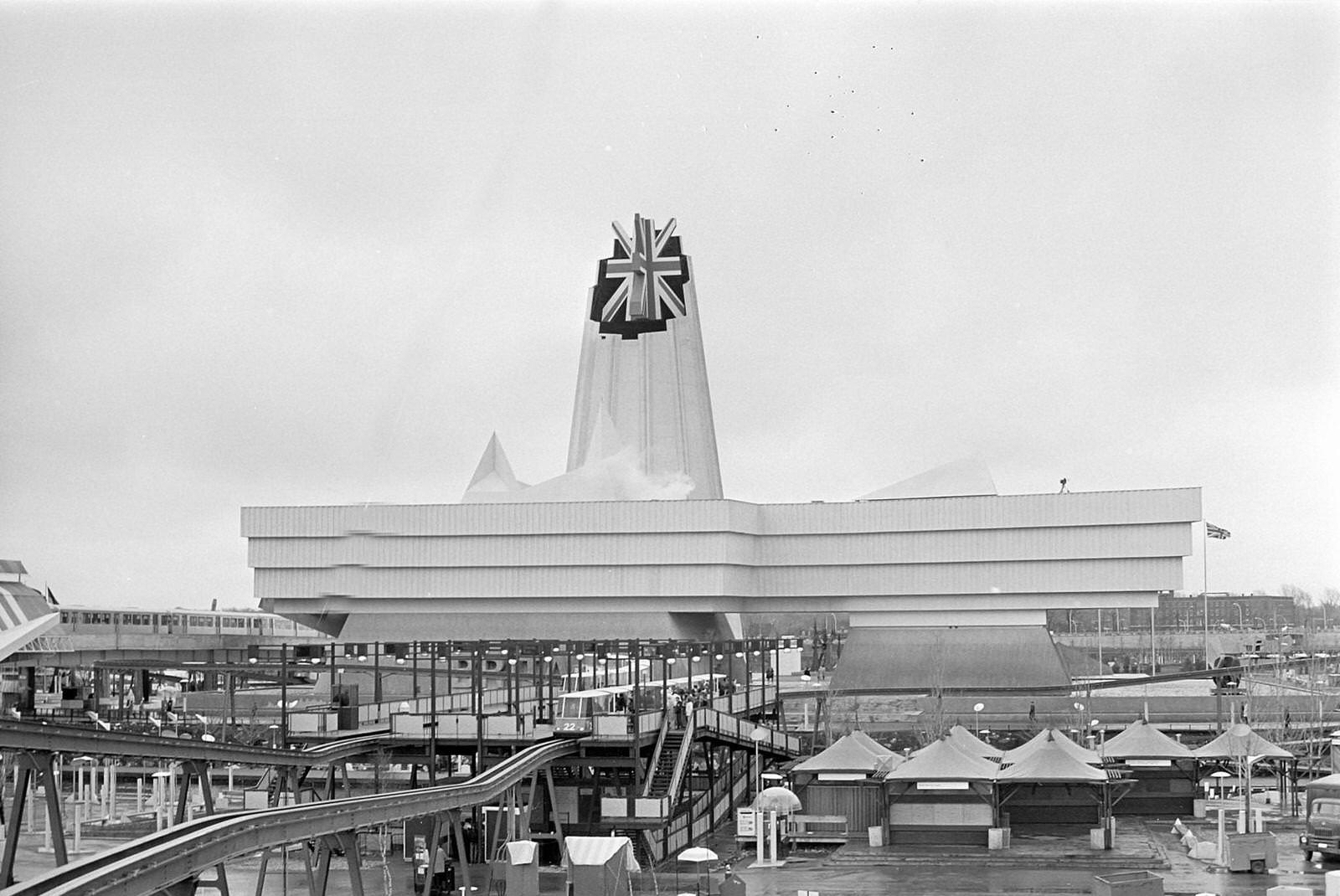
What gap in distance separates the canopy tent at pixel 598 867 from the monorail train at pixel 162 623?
263ft

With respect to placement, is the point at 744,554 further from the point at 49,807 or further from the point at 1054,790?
the point at 49,807

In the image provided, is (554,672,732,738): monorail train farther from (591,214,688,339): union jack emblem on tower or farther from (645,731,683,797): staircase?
(591,214,688,339): union jack emblem on tower

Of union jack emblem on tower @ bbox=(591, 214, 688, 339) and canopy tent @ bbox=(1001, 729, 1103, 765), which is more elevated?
union jack emblem on tower @ bbox=(591, 214, 688, 339)

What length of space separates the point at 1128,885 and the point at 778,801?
19059 mm

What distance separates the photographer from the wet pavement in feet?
131

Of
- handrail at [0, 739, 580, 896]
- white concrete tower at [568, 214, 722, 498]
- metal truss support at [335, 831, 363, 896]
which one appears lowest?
metal truss support at [335, 831, 363, 896]

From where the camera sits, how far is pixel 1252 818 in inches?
1983

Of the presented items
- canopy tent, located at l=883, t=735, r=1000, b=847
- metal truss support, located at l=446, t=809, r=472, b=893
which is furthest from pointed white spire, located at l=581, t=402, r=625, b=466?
metal truss support, located at l=446, t=809, r=472, b=893

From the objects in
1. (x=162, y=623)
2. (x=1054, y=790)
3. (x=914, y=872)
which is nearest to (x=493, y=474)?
(x=162, y=623)

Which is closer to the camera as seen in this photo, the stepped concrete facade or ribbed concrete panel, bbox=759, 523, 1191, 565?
ribbed concrete panel, bbox=759, 523, 1191, 565

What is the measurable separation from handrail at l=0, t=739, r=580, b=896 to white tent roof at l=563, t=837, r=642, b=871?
14.2ft

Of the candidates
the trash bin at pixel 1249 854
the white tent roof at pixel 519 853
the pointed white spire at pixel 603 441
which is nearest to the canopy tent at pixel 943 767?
the trash bin at pixel 1249 854

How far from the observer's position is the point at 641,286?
108 m

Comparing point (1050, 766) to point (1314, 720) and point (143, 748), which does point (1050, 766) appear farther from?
point (1314, 720)
